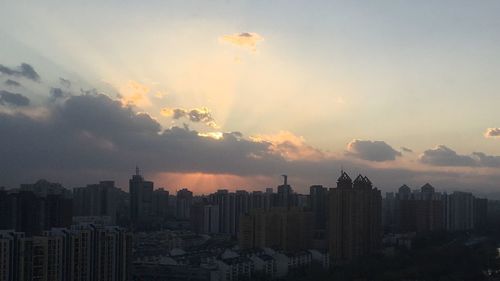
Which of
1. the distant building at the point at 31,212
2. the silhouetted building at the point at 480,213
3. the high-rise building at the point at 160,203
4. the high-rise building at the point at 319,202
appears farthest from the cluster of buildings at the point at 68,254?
the silhouetted building at the point at 480,213

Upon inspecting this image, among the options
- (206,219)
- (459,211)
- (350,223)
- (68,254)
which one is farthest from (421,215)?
(68,254)

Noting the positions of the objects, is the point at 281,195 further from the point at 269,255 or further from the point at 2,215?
the point at 2,215

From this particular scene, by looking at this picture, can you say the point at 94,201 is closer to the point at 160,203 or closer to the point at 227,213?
the point at 227,213

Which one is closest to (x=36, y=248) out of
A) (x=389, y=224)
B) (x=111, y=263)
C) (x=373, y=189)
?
(x=111, y=263)

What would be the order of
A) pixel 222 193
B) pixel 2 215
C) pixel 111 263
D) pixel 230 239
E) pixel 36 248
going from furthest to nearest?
pixel 222 193, pixel 230 239, pixel 2 215, pixel 111 263, pixel 36 248

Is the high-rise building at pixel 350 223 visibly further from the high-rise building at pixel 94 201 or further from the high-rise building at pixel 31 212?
the high-rise building at pixel 94 201

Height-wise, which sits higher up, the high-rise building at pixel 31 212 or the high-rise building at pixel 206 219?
the high-rise building at pixel 31 212
